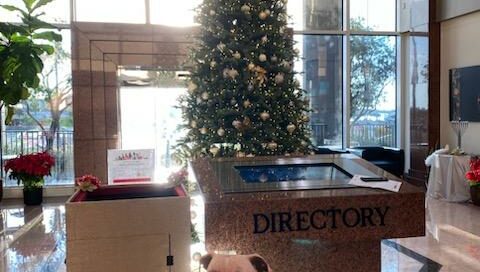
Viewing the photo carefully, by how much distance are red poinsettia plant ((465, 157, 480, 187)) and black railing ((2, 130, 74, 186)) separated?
6.41 m

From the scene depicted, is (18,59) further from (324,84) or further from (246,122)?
(324,84)

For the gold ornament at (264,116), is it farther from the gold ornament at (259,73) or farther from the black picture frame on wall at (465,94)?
the black picture frame on wall at (465,94)

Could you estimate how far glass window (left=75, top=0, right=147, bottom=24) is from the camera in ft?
26.5

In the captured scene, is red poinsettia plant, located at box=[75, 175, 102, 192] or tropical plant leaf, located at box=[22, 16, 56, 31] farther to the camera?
tropical plant leaf, located at box=[22, 16, 56, 31]

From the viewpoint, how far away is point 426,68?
8.30 m

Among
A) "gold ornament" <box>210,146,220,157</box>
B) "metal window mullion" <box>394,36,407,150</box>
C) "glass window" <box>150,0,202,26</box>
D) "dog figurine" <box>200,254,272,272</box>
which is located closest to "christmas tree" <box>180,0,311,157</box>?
"gold ornament" <box>210,146,220,157</box>

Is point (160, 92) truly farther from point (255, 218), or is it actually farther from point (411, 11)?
point (255, 218)

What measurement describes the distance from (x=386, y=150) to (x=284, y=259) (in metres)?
7.12

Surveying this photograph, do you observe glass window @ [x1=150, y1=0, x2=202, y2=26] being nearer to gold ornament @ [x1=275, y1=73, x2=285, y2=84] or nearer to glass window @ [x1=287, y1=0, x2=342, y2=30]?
glass window @ [x1=287, y1=0, x2=342, y2=30]

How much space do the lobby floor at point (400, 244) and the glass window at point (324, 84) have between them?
116 inches

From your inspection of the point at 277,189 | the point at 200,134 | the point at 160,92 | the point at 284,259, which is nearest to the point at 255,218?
the point at 277,189

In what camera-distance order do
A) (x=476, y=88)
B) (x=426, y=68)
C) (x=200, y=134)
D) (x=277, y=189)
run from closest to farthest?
(x=277, y=189), (x=200, y=134), (x=476, y=88), (x=426, y=68)

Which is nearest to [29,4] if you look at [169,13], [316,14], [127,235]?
[169,13]

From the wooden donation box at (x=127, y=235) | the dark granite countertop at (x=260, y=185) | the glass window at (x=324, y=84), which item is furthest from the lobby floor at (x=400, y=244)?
the glass window at (x=324, y=84)
